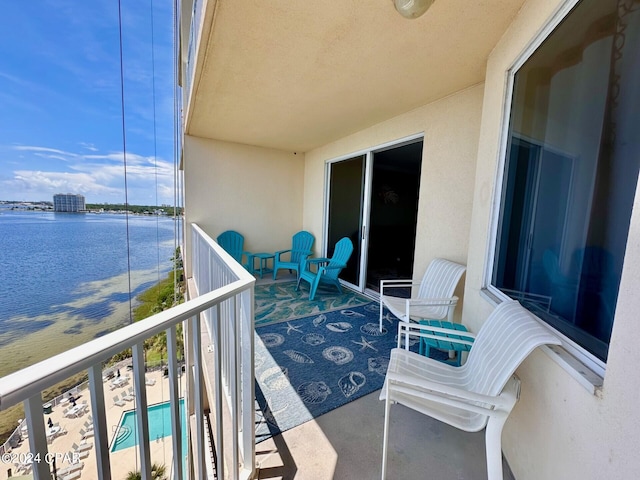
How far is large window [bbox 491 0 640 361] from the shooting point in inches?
38.1

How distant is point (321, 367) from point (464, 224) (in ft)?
6.50

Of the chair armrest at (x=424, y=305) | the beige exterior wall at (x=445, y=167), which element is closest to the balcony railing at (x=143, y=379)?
the chair armrest at (x=424, y=305)

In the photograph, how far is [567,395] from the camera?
3.31 ft

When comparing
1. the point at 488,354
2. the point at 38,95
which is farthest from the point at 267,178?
the point at 488,354

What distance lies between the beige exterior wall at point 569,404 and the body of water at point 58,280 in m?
2.51

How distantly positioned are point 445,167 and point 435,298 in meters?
1.44

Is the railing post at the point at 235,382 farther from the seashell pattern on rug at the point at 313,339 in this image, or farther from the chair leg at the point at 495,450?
the seashell pattern on rug at the point at 313,339

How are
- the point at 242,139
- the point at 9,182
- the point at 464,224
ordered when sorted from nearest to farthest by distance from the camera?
1. the point at 9,182
2. the point at 464,224
3. the point at 242,139

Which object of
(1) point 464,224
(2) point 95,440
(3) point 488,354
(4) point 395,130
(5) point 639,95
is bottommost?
(3) point 488,354

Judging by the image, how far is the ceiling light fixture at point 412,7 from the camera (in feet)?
5.07

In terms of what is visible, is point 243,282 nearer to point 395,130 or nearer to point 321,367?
point 321,367

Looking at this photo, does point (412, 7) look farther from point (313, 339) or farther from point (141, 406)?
point (313, 339)

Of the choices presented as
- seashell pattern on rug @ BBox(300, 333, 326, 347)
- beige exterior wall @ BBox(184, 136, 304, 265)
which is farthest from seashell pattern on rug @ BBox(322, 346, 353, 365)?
beige exterior wall @ BBox(184, 136, 304, 265)

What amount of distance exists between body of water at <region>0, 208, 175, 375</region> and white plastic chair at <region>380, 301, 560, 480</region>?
1939 millimetres
